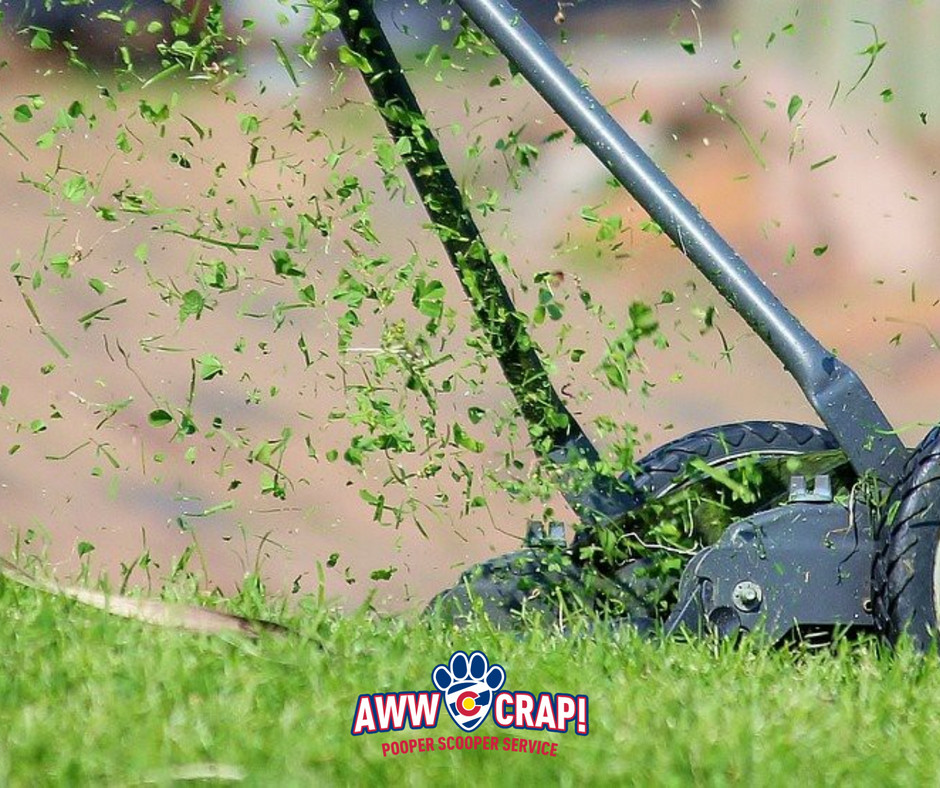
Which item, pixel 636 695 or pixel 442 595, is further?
pixel 442 595

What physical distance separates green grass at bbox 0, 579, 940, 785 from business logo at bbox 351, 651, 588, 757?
22 millimetres

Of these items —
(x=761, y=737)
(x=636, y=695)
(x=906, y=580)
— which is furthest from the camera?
(x=906, y=580)

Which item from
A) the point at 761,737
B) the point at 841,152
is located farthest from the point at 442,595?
the point at 841,152

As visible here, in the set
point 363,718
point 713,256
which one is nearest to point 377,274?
point 713,256

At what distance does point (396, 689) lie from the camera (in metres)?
2.29

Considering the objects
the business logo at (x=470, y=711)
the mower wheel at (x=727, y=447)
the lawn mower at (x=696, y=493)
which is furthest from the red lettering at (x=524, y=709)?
the mower wheel at (x=727, y=447)

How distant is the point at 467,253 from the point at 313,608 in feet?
2.27

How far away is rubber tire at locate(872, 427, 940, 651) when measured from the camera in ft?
8.81

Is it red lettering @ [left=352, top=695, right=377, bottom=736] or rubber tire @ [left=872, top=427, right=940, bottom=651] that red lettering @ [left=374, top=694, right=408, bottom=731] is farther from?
rubber tire @ [left=872, top=427, right=940, bottom=651]

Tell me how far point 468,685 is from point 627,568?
3.22 ft

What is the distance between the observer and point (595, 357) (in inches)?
228

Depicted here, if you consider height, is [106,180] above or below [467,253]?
above

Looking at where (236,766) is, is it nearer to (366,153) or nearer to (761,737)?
(761,737)

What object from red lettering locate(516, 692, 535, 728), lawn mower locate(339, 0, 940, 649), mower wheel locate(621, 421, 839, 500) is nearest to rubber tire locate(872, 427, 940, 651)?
lawn mower locate(339, 0, 940, 649)
